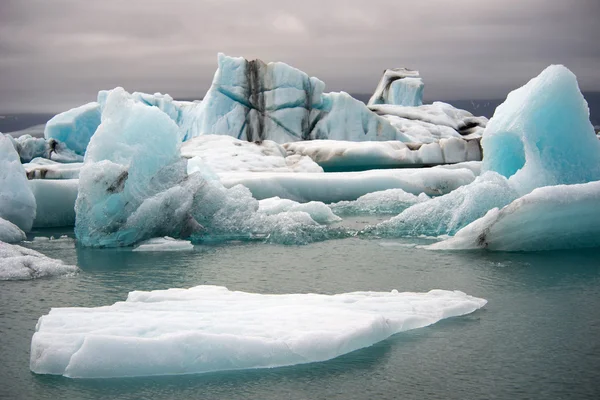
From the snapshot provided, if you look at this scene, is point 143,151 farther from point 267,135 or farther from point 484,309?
point 267,135

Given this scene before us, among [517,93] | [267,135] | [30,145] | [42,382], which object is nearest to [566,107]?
[517,93]

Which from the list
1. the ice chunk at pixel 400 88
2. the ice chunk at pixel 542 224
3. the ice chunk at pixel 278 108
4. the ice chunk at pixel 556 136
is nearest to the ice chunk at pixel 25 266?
the ice chunk at pixel 542 224

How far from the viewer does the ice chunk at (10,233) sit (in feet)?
33.0

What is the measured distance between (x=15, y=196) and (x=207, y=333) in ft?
25.5

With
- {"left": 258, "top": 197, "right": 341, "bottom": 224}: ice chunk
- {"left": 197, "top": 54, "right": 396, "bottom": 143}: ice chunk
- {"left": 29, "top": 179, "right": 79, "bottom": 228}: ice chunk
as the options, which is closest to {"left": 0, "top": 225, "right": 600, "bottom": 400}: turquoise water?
{"left": 258, "top": 197, "right": 341, "bottom": 224}: ice chunk

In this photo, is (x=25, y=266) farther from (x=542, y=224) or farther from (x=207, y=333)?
(x=542, y=224)

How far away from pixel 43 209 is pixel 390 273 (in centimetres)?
732

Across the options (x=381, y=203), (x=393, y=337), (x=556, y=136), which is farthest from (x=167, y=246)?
(x=381, y=203)

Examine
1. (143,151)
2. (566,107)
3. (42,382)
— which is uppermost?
(566,107)

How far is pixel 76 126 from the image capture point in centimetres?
2664

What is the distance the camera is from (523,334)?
513 centimetres

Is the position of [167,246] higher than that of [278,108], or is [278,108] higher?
[278,108]

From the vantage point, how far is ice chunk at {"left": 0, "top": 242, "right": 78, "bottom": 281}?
7.44 metres

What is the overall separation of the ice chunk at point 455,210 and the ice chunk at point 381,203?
3157 millimetres
